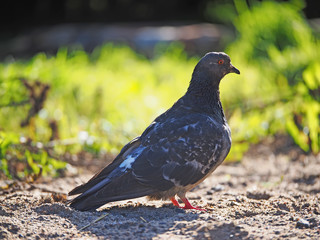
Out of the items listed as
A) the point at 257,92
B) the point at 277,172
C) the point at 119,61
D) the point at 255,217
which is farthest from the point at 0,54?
the point at 255,217

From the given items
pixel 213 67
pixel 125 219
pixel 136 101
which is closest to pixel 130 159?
pixel 125 219

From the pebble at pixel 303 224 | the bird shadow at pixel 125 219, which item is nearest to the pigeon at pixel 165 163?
the bird shadow at pixel 125 219

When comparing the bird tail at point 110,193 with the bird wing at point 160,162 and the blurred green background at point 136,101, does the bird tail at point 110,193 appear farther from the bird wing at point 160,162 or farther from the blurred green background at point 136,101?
the blurred green background at point 136,101

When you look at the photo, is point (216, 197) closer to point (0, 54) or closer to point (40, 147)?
point (40, 147)

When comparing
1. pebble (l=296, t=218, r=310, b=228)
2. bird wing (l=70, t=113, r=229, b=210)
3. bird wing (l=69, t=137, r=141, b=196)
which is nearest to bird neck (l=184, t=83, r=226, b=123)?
bird wing (l=70, t=113, r=229, b=210)

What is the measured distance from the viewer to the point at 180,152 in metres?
3.52

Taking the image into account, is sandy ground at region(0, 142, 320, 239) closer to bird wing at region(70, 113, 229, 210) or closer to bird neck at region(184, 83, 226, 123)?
bird wing at region(70, 113, 229, 210)

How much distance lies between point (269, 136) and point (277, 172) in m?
1.04

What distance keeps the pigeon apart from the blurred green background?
3.20ft

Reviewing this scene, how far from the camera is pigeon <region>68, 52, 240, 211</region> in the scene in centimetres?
336

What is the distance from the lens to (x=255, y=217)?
3.15 m

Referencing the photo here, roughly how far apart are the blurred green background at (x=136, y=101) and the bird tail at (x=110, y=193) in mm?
966

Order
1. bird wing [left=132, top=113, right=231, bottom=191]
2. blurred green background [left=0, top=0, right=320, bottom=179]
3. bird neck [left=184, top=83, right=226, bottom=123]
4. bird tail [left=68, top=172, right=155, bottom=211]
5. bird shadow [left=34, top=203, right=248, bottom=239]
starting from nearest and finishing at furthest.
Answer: bird shadow [left=34, top=203, right=248, bottom=239] → bird tail [left=68, top=172, right=155, bottom=211] → bird wing [left=132, top=113, right=231, bottom=191] → bird neck [left=184, top=83, right=226, bottom=123] → blurred green background [left=0, top=0, right=320, bottom=179]

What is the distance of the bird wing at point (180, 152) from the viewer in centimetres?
344
